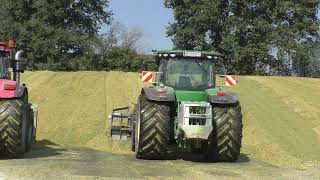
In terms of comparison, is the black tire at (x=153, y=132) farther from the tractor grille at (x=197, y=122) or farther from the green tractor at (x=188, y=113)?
the tractor grille at (x=197, y=122)

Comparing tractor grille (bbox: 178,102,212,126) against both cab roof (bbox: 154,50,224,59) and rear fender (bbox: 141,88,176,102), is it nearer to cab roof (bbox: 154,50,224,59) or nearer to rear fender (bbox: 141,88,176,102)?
rear fender (bbox: 141,88,176,102)

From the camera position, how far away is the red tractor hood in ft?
36.9

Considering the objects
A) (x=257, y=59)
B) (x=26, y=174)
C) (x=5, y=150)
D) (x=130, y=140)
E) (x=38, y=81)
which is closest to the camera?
(x=26, y=174)

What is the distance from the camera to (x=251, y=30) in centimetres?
4734

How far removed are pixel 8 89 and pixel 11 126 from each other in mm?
779

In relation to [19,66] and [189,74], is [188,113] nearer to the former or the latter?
[189,74]

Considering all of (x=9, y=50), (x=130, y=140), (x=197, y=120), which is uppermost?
(x=9, y=50)

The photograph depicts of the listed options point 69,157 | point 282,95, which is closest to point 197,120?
point 69,157

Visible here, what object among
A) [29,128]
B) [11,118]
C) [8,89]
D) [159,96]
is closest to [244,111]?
[29,128]

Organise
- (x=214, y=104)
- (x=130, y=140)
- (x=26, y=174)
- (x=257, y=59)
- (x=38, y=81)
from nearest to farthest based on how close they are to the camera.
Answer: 1. (x=26, y=174)
2. (x=214, y=104)
3. (x=130, y=140)
4. (x=38, y=81)
5. (x=257, y=59)

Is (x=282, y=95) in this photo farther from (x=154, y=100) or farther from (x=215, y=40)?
(x=215, y=40)

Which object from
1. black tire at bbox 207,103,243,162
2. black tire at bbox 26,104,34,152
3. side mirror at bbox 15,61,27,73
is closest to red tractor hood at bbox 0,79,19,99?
side mirror at bbox 15,61,27,73

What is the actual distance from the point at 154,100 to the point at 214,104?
122 centimetres

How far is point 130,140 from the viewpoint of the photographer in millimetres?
15266
